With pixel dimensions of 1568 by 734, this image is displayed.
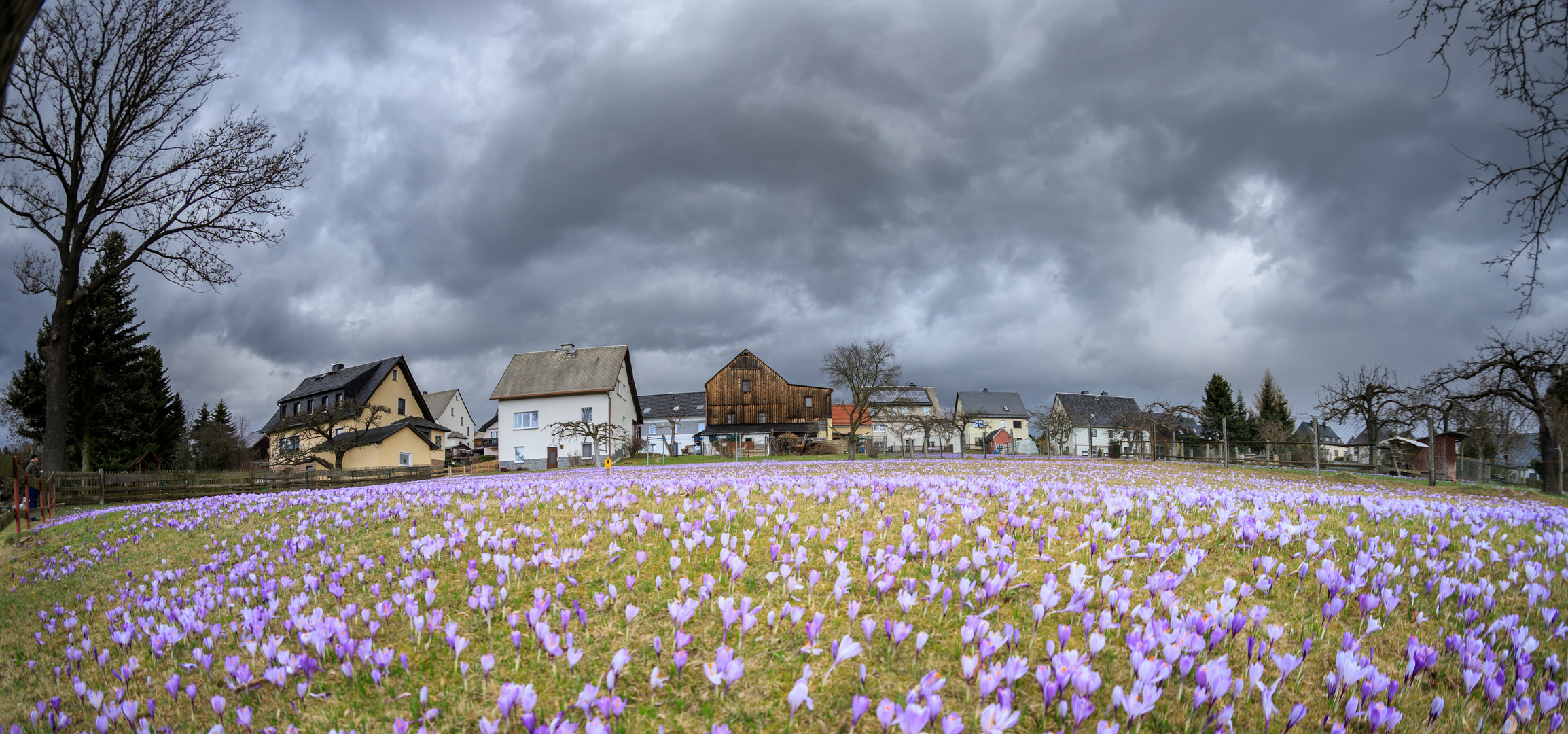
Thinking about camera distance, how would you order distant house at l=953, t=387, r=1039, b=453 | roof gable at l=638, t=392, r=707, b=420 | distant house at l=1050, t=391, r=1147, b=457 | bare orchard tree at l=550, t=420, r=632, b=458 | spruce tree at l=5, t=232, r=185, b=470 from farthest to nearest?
distant house at l=953, t=387, r=1039, b=453, distant house at l=1050, t=391, r=1147, b=457, roof gable at l=638, t=392, r=707, b=420, bare orchard tree at l=550, t=420, r=632, b=458, spruce tree at l=5, t=232, r=185, b=470

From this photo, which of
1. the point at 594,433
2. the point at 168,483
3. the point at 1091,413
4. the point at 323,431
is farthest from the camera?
the point at 1091,413

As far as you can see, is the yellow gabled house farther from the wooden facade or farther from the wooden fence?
the wooden facade

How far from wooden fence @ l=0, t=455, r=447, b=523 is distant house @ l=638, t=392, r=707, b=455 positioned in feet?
149

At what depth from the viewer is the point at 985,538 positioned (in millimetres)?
5195

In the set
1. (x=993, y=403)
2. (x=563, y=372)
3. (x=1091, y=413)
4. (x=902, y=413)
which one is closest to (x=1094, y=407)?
(x=1091, y=413)

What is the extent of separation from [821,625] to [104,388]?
1923 inches

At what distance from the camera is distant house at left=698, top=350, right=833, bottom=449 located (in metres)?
69.7

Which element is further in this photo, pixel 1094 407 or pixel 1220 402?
pixel 1094 407

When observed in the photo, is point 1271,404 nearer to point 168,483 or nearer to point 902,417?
point 902,417

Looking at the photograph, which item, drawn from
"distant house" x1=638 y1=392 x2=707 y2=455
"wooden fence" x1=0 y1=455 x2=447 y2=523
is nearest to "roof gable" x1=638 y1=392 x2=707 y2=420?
"distant house" x1=638 y1=392 x2=707 y2=455

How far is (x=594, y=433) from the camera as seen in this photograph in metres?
45.3

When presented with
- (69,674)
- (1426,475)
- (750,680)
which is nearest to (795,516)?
(750,680)

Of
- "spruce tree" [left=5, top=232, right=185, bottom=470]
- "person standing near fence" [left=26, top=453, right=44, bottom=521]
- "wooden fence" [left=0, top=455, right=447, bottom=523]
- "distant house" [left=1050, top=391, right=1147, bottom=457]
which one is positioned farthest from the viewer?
"distant house" [left=1050, top=391, right=1147, bottom=457]

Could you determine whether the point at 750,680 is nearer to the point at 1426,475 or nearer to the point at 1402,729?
the point at 1402,729
